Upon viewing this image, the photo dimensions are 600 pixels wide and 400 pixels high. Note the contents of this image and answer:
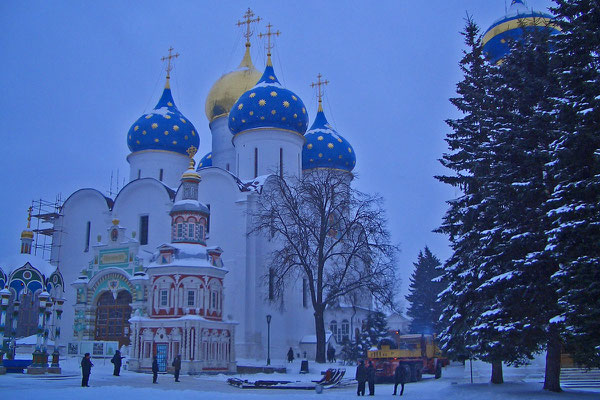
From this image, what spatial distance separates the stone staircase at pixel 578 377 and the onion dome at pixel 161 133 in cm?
2438

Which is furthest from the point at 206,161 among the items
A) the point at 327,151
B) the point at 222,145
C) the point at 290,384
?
the point at 290,384

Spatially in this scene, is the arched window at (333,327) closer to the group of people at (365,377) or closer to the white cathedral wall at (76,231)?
the white cathedral wall at (76,231)

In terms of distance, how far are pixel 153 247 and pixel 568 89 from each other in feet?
75.8

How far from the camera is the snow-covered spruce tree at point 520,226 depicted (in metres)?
12.8

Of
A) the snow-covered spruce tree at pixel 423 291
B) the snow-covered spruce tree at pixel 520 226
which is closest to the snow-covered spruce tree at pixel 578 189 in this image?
the snow-covered spruce tree at pixel 520 226

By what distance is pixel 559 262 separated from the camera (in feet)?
40.1

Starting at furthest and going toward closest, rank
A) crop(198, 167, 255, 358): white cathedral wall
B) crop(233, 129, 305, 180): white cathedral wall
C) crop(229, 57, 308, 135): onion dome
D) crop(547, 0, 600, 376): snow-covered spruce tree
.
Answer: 1. crop(233, 129, 305, 180): white cathedral wall
2. crop(229, 57, 308, 135): onion dome
3. crop(198, 167, 255, 358): white cathedral wall
4. crop(547, 0, 600, 376): snow-covered spruce tree

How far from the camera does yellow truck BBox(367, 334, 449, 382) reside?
67.4ft

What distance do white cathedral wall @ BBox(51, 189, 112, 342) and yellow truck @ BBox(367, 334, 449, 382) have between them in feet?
57.8

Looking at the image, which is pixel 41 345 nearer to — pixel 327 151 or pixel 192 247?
pixel 192 247

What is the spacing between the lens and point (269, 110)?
32.4 meters

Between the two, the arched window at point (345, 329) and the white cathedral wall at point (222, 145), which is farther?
the white cathedral wall at point (222, 145)

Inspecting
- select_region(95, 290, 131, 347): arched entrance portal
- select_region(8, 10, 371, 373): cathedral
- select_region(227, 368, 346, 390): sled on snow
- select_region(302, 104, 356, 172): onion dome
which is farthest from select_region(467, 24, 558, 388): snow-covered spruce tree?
select_region(302, 104, 356, 172): onion dome

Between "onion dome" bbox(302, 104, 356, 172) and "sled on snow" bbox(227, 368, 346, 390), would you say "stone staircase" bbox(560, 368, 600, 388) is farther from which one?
"onion dome" bbox(302, 104, 356, 172)
